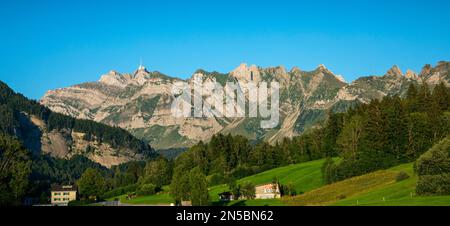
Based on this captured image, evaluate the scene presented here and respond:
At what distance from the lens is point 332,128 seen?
7554 inches

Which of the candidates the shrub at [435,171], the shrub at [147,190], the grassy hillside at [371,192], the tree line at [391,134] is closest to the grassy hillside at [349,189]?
the grassy hillside at [371,192]

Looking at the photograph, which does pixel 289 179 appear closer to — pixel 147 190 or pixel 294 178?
pixel 294 178

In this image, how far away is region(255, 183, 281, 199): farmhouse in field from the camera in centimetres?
14514

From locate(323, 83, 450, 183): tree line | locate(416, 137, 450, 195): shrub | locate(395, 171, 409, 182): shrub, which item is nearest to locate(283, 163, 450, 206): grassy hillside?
locate(395, 171, 409, 182): shrub

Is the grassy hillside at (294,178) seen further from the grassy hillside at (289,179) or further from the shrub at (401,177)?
the shrub at (401,177)

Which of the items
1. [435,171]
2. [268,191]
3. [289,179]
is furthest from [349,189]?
[289,179]

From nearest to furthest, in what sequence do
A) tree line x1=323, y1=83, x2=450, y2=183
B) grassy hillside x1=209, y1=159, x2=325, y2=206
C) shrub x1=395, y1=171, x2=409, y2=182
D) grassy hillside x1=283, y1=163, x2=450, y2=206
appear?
grassy hillside x1=283, y1=163, x2=450, y2=206 → shrub x1=395, y1=171, x2=409, y2=182 → tree line x1=323, y1=83, x2=450, y2=183 → grassy hillside x1=209, y1=159, x2=325, y2=206

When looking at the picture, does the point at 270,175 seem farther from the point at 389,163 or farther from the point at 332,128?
the point at 389,163

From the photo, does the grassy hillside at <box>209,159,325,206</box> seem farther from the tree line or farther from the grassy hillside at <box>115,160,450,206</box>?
the tree line

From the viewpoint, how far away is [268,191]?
150125 mm

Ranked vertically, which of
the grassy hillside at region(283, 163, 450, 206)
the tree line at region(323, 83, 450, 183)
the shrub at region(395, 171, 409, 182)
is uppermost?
the tree line at region(323, 83, 450, 183)

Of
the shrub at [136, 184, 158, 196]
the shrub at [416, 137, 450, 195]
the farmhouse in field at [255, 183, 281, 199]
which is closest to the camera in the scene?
the shrub at [416, 137, 450, 195]
